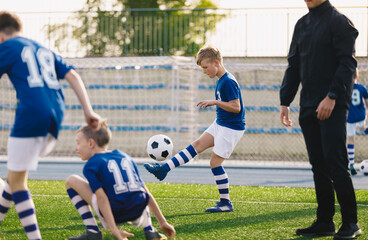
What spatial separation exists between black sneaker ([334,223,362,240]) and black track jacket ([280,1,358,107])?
34.2 inches

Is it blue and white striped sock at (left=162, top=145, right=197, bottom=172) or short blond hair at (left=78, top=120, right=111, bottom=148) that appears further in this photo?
blue and white striped sock at (left=162, top=145, right=197, bottom=172)

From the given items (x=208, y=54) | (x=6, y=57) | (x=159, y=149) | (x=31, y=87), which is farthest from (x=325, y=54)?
(x=159, y=149)

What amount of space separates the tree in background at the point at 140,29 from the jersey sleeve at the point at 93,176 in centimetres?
1259

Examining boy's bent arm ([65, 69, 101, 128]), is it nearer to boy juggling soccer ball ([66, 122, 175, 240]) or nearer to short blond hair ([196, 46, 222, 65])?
boy juggling soccer ball ([66, 122, 175, 240])

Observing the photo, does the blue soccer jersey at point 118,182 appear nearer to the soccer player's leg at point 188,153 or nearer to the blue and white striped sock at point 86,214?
the blue and white striped sock at point 86,214

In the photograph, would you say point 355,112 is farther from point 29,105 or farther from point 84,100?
point 29,105

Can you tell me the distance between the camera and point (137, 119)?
1633 cm

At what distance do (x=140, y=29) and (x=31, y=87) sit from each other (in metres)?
13.5

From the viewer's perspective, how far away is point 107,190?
383 cm

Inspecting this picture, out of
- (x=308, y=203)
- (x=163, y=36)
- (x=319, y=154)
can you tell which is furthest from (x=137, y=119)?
(x=319, y=154)

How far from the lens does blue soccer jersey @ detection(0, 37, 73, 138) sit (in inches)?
133

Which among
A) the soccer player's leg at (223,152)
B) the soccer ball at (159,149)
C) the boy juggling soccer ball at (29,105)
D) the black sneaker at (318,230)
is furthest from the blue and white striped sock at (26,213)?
the soccer ball at (159,149)

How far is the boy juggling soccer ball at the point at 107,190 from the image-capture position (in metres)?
3.75

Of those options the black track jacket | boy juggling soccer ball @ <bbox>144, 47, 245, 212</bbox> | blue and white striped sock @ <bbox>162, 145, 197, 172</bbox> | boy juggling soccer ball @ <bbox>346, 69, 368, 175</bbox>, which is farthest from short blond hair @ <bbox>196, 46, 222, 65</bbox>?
boy juggling soccer ball @ <bbox>346, 69, 368, 175</bbox>
